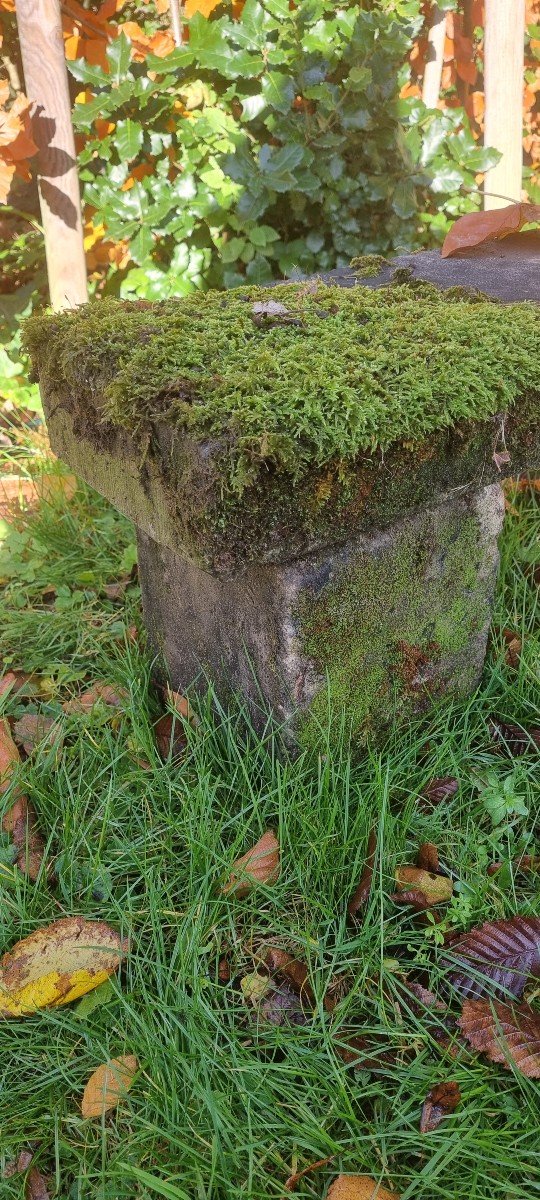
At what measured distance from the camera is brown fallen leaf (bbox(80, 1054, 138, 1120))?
1295 mm

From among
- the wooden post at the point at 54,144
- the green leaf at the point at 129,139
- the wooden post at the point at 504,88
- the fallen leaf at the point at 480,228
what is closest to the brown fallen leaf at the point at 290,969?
the fallen leaf at the point at 480,228

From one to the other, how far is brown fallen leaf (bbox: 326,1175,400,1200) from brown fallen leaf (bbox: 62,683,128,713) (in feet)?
3.56

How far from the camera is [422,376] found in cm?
140

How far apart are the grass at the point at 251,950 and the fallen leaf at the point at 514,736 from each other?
1.2 inches

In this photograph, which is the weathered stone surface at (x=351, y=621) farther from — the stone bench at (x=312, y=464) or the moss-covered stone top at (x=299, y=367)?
the moss-covered stone top at (x=299, y=367)

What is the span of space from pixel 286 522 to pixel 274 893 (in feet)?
2.13

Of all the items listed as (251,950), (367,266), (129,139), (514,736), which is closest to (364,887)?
(251,950)

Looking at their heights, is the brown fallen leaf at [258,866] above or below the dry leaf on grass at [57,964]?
above

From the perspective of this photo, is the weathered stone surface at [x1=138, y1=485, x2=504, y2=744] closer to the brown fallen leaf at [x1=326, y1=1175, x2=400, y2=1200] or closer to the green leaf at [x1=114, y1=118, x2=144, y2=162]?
the brown fallen leaf at [x1=326, y1=1175, x2=400, y2=1200]

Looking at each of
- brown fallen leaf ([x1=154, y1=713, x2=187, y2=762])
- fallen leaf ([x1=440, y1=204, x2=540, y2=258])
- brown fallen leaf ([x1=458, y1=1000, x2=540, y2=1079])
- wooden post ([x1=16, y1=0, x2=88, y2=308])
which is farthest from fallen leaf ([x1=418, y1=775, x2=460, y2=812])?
wooden post ([x1=16, y1=0, x2=88, y2=308])

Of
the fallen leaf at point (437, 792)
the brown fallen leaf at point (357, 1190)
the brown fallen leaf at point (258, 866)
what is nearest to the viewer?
the brown fallen leaf at point (357, 1190)

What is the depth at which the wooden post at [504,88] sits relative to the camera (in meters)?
3.45

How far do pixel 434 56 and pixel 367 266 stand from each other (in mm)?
2878

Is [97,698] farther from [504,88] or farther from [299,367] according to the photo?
[504,88]
